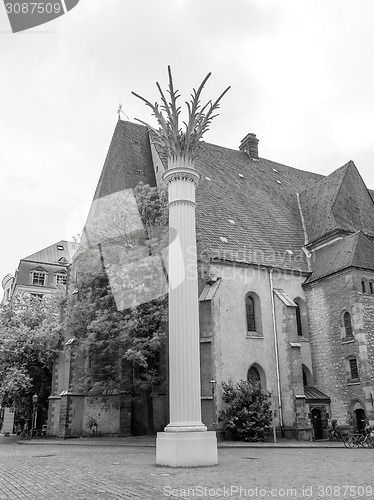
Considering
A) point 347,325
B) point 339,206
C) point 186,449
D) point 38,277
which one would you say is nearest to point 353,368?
point 347,325

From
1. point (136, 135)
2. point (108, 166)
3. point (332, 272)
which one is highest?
point (136, 135)

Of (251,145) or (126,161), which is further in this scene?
(251,145)

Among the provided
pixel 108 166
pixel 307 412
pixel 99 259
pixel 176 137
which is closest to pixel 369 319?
pixel 307 412

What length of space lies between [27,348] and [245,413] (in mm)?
13419

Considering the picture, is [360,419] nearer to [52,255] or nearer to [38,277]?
[38,277]

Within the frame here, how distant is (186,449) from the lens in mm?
11648

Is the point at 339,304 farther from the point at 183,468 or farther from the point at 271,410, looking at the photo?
the point at 183,468

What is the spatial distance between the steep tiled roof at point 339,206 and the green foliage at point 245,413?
11.0 metres

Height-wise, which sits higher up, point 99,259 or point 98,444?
point 99,259

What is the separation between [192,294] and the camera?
43.6ft

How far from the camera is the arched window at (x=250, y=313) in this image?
1003 inches

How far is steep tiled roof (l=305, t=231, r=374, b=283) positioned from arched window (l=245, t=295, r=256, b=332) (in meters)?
3.87

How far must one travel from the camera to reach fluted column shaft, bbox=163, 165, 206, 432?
12406 mm

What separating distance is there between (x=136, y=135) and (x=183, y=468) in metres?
24.5
